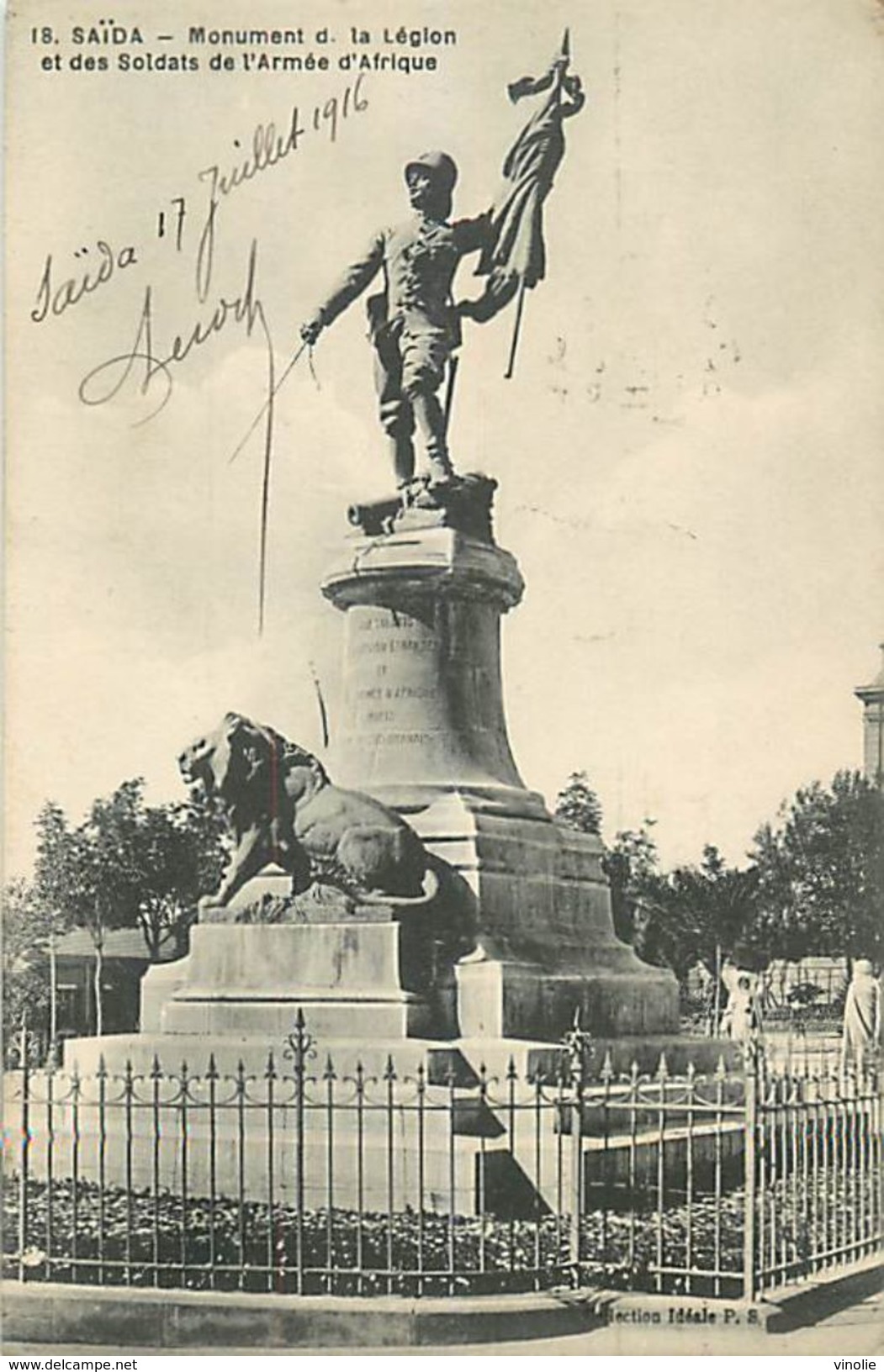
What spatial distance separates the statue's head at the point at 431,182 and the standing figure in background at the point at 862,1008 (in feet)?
16.9

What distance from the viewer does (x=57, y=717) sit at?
1153 cm

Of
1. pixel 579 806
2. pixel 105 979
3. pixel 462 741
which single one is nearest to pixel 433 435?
pixel 462 741

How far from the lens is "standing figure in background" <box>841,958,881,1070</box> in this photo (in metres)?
12.1

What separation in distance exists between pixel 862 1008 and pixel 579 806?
102 inches

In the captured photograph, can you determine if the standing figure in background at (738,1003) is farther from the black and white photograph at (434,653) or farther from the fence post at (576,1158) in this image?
the fence post at (576,1158)

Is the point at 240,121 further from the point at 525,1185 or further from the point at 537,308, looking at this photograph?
the point at 525,1185

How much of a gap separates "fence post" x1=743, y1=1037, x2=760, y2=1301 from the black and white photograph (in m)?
0.07

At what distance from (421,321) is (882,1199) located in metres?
6.03

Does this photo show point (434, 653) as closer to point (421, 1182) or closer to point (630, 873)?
point (630, 873)

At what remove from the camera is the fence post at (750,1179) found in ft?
32.5

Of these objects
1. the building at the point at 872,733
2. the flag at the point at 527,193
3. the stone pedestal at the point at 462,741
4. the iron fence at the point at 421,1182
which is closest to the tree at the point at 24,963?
the iron fence at the point at 421,1182

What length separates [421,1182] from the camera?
415 inches

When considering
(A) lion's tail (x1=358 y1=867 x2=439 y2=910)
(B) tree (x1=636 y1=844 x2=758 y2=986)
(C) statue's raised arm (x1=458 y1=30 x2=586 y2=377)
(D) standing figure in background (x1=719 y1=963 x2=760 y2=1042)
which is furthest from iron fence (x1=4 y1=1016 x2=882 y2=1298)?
(C) statue's raised arm (x1=458 y1=30 x2=586 y2=377)
